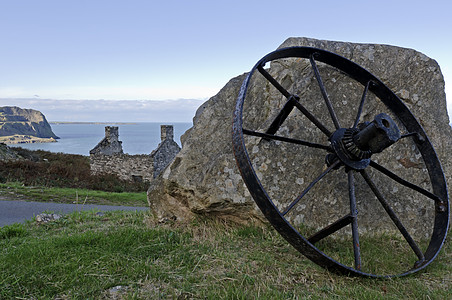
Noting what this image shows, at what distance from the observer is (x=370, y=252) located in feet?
13.5

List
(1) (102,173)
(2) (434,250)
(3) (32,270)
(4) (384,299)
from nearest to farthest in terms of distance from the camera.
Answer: (4) (384,299), (3) (32,270), (2) (434,250), (1) (102,173)

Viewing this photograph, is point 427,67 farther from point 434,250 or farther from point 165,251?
point 165,251

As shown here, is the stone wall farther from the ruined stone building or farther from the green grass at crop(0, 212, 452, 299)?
the green grass at crop(0, 212, 452, 299)

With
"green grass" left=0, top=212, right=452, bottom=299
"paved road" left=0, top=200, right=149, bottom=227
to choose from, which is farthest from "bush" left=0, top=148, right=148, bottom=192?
"green grass" left=0, top=212, right=452, bottom=299

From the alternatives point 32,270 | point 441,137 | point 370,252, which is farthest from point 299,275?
point 441,137

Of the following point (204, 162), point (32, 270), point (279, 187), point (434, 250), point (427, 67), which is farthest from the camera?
point (427, 67)

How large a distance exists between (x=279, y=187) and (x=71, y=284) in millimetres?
2666

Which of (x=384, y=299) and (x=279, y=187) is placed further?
(x=279, y=187)

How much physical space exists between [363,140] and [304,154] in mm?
1176

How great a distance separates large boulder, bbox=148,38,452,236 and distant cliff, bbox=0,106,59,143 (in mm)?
70527

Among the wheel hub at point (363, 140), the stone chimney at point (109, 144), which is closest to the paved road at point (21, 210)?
the wheel hub at point (363, 140)

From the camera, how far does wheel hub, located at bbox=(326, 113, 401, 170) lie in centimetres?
344

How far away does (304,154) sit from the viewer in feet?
15.4

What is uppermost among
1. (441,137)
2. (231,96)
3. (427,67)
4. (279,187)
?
(427,67)
